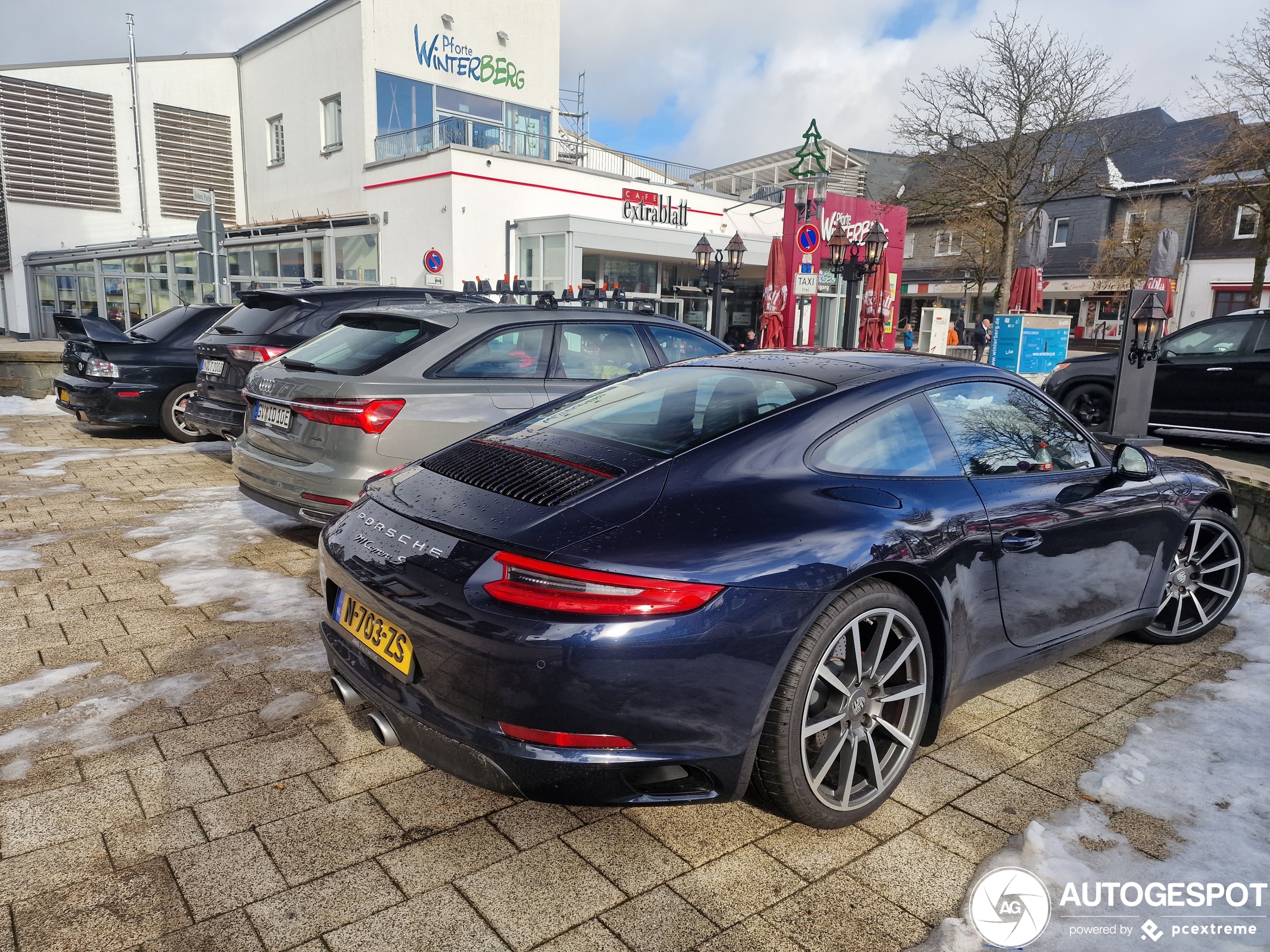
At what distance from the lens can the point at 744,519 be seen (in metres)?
2.23

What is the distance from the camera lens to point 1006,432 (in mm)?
3119

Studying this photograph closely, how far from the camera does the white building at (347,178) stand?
2088 cm

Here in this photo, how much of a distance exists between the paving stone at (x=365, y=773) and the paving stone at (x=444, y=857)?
300 millimetres

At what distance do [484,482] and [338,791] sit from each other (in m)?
1.09

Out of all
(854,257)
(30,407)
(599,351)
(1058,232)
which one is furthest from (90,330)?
(1058,232)

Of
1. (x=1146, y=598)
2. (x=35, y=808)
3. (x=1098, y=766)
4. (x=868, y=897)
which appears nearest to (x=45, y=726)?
(x=35, y=808)

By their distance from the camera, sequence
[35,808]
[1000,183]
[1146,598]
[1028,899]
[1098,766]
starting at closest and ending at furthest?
[1028,899] < [35,808] < [1098,766] < [1146,598] < [1000,183]

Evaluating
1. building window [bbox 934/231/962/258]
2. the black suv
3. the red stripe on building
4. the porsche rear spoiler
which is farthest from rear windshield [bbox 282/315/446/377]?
building window [bbox 934/231/962/258]

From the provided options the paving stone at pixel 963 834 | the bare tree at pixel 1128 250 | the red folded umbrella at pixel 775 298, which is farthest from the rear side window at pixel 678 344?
the bare tree at pixel 1128 250

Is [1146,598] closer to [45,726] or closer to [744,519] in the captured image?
[744,519]

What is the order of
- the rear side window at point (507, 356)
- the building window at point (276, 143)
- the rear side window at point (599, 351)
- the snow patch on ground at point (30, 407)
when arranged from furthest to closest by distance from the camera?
1. the building window at point (276, 143)
2. the snow patch on ground at point (30, 407)
3. the rear side window at point (599, 351)
4. the rear side window at point (507, 356)

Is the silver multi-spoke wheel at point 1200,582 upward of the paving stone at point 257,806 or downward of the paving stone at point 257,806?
upward

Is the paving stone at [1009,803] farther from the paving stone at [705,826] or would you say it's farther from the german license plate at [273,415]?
the german license plate at [273,415]

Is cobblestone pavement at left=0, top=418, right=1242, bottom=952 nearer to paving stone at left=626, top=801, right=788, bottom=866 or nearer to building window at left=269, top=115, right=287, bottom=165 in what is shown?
paving stone at left=626, top=801, right=788, bottom=866
